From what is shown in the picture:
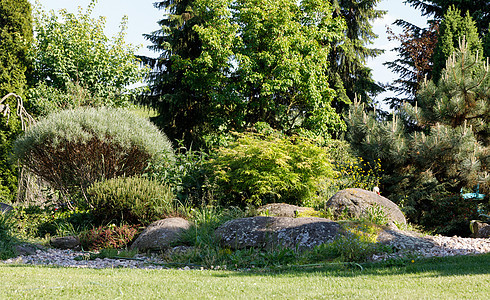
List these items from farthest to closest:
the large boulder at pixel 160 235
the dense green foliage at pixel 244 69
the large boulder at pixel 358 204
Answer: the dense green foliage at pixel 244 69 < the large boulder at pixel 358 204 < the large boulder at pixel 160 235

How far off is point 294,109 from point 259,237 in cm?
1040

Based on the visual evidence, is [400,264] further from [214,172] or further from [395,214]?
[214,172]

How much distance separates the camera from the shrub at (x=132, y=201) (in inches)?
335

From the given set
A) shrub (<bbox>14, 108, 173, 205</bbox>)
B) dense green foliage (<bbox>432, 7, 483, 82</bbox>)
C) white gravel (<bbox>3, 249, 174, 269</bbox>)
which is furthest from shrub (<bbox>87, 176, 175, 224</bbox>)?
dense green foliage (<bbox>432, 7, 483, 82</bbox>)

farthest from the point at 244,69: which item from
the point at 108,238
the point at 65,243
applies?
the point at 65,243

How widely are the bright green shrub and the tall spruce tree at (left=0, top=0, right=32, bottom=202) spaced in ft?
25.6

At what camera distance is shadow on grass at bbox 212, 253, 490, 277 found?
15.9 feet

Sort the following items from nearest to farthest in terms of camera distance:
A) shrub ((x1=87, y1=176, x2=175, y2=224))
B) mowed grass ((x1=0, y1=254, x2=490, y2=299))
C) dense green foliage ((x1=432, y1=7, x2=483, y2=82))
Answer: mowed grass ((x1=0, y1=254, x2=490, y2=299))
shrub ((x1=87, y1=176, x2=175, y2=224))
dense green foliage ((x1=432, y1=7, x2=483, y2=82))

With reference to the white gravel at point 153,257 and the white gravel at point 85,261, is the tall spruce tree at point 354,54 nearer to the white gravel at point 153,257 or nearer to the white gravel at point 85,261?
the white gravel at point 153,257

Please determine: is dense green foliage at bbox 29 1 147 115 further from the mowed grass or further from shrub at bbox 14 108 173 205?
the mowed grass

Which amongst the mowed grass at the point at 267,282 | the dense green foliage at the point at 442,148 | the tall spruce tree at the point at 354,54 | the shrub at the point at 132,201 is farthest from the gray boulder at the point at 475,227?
the tall spruce tree at the point at 354,54

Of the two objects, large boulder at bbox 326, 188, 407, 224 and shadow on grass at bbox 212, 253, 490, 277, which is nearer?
shadow on grass at bbox 212, 253, 490, 277

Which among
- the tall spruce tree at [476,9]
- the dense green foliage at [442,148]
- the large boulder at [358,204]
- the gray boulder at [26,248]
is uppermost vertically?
the tall spruce tree at [476,9]

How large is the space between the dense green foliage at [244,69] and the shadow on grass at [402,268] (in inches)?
376
